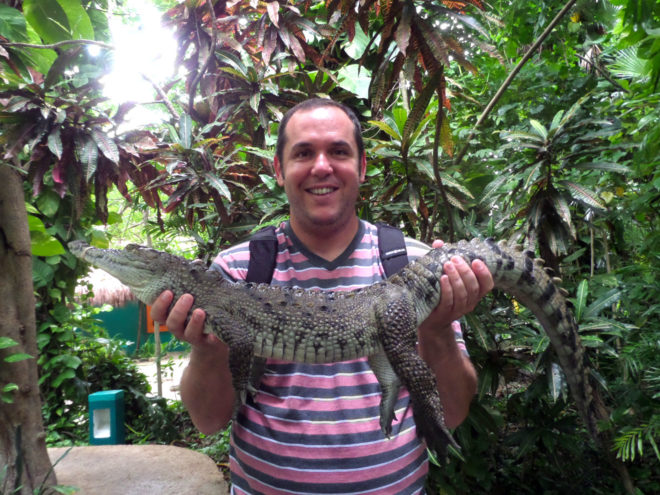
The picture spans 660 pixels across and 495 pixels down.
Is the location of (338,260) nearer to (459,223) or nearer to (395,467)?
(395,467)

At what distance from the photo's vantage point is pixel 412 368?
68.4 inches

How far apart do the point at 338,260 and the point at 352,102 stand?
291 cm

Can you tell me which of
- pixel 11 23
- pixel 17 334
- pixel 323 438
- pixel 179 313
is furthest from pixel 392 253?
pixel 17 334

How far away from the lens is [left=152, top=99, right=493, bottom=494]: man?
5.49ft

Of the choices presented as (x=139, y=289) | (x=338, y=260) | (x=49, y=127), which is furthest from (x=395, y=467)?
(x=49, y=127)

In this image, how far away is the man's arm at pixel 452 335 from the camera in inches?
67.4

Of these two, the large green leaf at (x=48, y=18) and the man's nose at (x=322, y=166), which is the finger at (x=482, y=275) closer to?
the man's nose at (x=322, y=166)

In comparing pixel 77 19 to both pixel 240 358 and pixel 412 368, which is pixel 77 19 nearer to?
pixel 240 358

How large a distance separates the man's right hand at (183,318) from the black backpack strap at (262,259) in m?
0.30

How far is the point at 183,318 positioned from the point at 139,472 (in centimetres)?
291

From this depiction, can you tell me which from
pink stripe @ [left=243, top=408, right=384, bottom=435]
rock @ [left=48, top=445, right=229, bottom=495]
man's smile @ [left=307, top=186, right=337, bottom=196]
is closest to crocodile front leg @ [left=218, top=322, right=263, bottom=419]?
pink stripe @ [left=243, top=408, right=384, bottom=435]

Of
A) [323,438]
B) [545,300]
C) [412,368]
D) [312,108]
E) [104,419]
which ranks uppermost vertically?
[312,108]

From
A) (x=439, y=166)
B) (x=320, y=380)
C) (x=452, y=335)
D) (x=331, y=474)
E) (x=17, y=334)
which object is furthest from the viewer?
(x=439, y=166)

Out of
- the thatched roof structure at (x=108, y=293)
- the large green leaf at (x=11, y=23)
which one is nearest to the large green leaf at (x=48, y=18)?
the large green leaf at (x=11, y=23)
